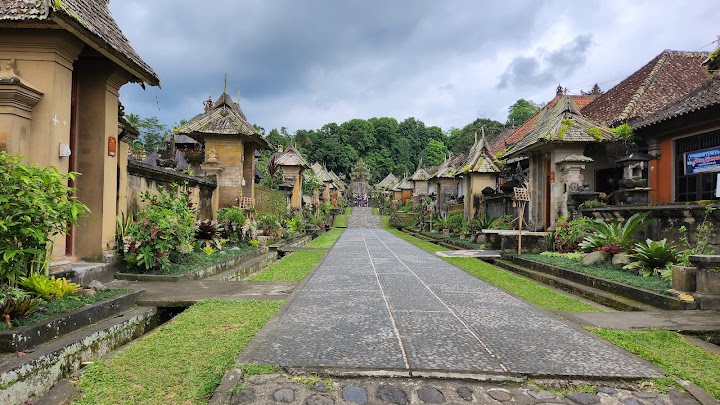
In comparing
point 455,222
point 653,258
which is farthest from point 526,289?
point 455,222

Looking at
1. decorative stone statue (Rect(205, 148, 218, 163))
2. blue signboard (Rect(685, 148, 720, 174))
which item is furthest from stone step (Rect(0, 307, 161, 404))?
blue signboard (Rect(685, 148, 720, 174))

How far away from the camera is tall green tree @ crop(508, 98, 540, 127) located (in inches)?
2261

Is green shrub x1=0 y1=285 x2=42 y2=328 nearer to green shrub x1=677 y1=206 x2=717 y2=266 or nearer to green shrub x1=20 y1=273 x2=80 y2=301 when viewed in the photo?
green shrub x1=20 y1=273 x2=80 y2=301

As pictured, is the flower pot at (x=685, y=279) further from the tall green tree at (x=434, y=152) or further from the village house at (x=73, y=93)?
the tall green tree at (x=434, y=152)

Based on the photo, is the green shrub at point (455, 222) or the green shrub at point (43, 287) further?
the green shrub at point (455, 222)

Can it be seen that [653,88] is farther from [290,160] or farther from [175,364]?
[175,364]

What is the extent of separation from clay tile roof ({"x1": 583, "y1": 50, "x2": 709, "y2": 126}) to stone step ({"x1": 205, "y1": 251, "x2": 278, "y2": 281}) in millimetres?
12101

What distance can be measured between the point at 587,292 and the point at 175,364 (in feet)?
21.0

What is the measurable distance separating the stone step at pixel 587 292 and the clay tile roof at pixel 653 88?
821cm

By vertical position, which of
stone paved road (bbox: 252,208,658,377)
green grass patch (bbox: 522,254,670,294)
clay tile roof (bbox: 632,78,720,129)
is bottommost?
stone paved road (bbox: 252,208,658,377)

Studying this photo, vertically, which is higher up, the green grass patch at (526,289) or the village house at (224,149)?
the village house at (224,149)

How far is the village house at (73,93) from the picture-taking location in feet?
17.9

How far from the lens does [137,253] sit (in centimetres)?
765

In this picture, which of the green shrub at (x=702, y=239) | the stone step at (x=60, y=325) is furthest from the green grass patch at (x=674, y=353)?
the stone step at (x=60, y=325)
